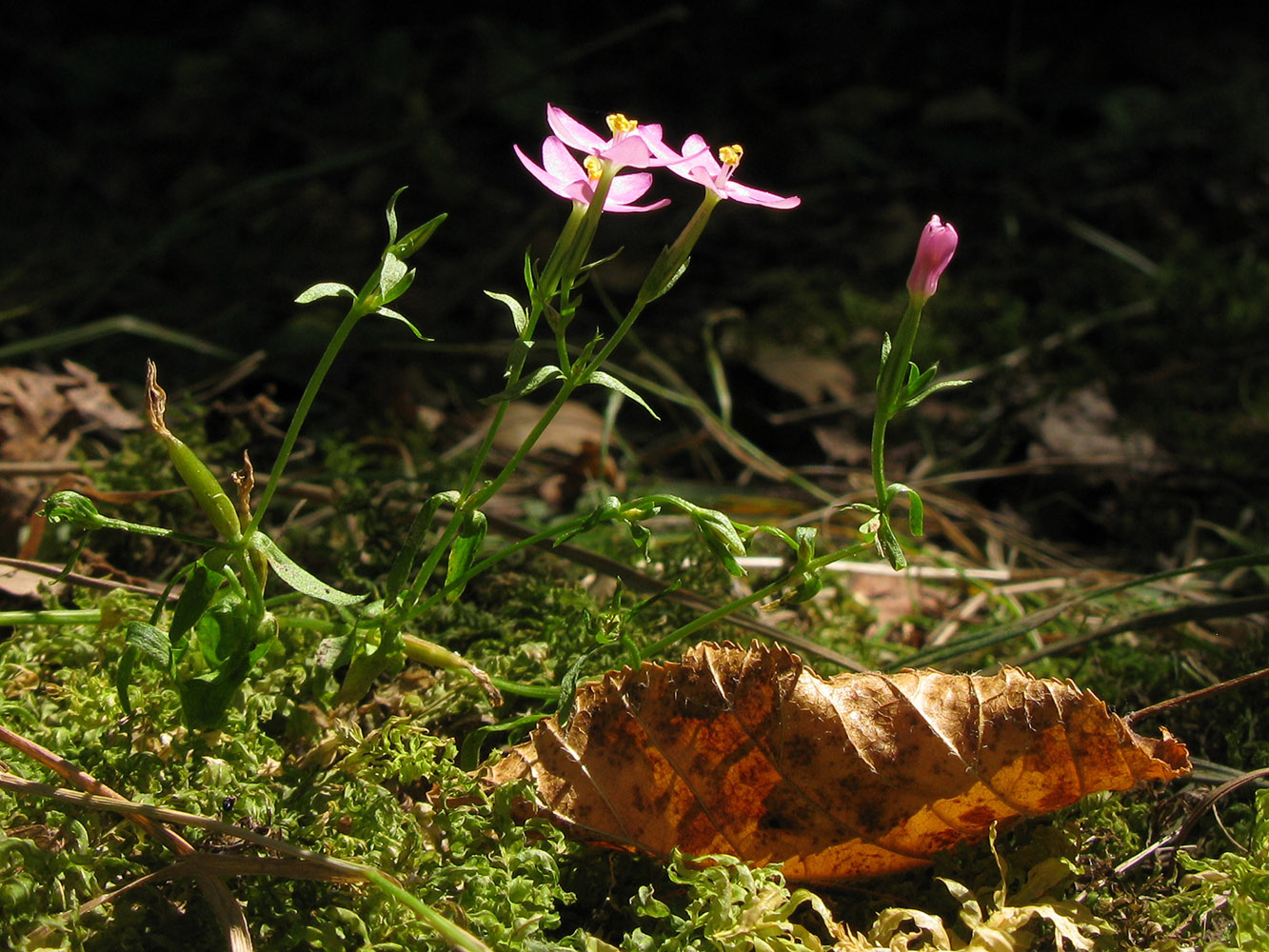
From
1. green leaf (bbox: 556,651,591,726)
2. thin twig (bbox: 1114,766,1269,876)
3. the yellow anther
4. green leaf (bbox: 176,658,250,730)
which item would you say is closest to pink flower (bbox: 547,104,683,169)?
the yellow anther

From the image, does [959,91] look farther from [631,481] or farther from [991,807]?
[991,807]

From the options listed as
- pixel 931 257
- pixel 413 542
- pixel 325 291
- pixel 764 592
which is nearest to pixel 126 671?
pixel 413 542

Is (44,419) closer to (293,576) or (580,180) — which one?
(293,576)

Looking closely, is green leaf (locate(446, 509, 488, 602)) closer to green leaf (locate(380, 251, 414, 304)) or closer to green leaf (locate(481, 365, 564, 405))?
green leaf (locate(481, 365, 564, 405))

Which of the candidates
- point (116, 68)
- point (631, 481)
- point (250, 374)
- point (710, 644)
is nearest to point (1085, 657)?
point (710, 644)

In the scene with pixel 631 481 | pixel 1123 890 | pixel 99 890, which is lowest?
pixel 631 481
